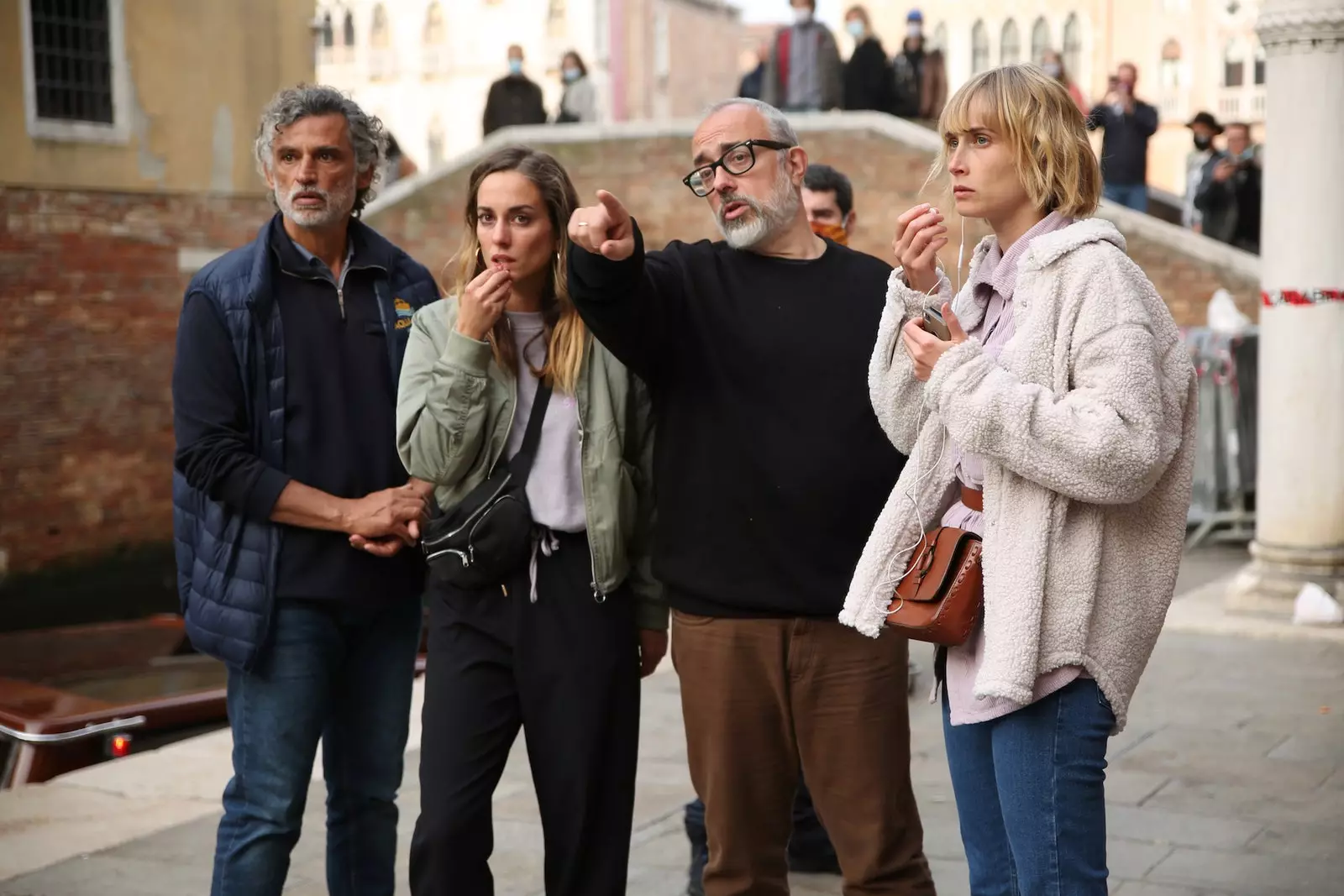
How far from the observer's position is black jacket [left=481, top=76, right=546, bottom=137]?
63.1ft

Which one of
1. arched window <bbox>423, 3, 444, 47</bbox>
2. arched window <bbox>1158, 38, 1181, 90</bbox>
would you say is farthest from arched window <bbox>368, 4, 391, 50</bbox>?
arched window <bbox>1158, 38, 1181, 90</bbox>

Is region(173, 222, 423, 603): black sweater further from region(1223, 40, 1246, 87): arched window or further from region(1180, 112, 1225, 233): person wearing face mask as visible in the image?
region(1223, 40, 1246, 87): arched window

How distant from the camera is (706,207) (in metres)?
16.6

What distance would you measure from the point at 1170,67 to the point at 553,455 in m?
52.2

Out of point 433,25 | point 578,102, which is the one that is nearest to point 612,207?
point 578,102

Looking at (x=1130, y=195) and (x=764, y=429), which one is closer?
(x=764, y=429)

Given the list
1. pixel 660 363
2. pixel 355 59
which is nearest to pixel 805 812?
pixel 660 363

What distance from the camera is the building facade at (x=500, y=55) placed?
5165 cm

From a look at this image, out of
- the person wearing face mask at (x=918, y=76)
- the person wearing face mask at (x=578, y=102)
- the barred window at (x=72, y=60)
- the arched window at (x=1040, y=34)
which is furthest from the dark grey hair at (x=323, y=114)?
the arched window at (x=1040, y=34)

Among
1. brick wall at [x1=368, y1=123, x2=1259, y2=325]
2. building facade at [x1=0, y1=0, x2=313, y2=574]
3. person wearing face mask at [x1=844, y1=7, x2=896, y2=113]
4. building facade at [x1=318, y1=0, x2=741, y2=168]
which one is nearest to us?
brick wall at [x1=368, y1=123, x2=1259, y2=325]

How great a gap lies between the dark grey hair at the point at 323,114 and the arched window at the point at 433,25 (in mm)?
53076

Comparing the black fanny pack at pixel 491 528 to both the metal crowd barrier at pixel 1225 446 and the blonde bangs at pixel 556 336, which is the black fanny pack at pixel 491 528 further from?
the metal crowd barrier at pixel 1225 446

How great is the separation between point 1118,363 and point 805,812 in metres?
2.31

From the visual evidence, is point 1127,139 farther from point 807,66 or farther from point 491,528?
point 491,528
